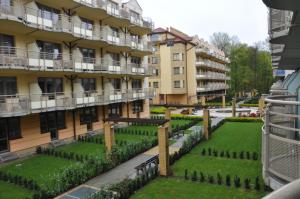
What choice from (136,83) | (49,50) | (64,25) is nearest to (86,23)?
(64,25)

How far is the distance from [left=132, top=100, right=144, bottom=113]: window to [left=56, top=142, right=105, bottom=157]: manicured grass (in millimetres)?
13270

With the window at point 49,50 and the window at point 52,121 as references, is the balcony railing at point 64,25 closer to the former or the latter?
the window at point 49,50

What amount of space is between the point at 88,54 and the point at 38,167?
1391cm

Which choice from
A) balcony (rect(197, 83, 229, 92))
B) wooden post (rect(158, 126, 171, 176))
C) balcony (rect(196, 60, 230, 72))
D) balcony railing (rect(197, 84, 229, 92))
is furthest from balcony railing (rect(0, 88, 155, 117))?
balcony (rect(197, 83, 229, 92))

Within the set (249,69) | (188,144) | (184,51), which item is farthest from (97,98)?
(249,69)

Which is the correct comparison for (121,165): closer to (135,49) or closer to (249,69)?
(135,49)

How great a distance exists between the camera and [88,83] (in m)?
28.9

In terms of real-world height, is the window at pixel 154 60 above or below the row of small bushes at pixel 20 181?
above

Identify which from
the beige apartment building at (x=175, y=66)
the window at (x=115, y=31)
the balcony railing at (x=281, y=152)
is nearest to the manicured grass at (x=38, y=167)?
the balcony railing at (x=281, y=152)

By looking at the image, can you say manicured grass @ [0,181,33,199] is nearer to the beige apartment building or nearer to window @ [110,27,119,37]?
window @ [110,27,119,37]

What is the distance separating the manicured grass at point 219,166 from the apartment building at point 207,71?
110 ft

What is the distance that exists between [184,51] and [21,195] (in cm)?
4674

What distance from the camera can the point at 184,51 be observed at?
56.1 meters

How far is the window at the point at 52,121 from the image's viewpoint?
77.0ft
